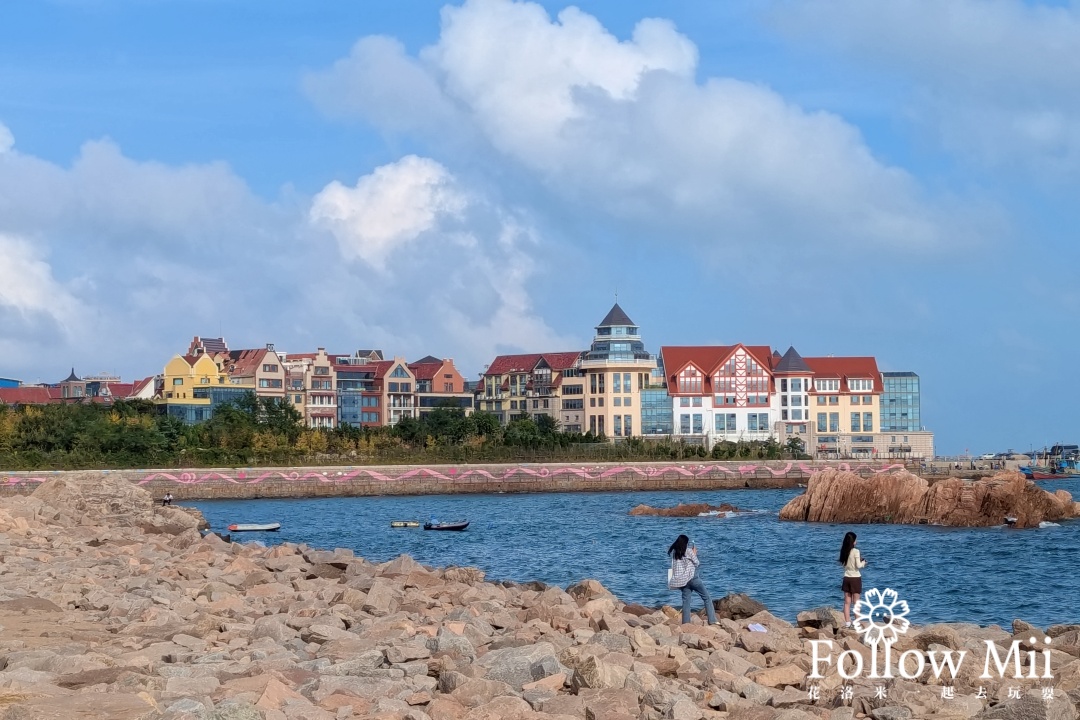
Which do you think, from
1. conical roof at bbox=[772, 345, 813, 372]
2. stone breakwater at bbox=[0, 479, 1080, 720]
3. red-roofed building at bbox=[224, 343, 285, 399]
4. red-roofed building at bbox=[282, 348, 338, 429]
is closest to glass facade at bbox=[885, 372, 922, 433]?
conical roof at bbox=[772, 345, 813, 372]

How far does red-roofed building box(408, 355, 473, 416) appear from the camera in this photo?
12356 cm

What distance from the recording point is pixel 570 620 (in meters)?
14.5

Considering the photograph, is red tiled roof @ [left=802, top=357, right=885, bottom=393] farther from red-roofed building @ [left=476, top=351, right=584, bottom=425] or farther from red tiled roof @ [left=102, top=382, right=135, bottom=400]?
red tiled roof @ [left=102, top=382, right=135, bottom=400]

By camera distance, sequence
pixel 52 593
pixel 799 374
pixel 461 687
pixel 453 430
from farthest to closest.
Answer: pixel 799 374, pixel 453 430, pixel 52 593, pixel 461 687

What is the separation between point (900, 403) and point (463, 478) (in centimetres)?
5214

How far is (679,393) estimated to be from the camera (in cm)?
11000

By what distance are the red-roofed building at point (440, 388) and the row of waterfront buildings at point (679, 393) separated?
6.42m

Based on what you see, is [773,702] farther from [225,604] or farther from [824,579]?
[824,579]

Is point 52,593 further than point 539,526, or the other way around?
point 539,526

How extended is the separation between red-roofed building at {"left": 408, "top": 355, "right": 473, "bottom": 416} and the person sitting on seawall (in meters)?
106

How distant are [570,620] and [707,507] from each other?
39.4 m

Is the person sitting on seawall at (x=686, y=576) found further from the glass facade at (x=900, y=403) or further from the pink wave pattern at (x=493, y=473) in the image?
the glass facade at (x=900, y=403)

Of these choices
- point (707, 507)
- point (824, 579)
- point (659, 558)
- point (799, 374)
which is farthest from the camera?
point (799, 374)

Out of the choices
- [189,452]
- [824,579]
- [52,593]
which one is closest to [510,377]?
[189,452]
